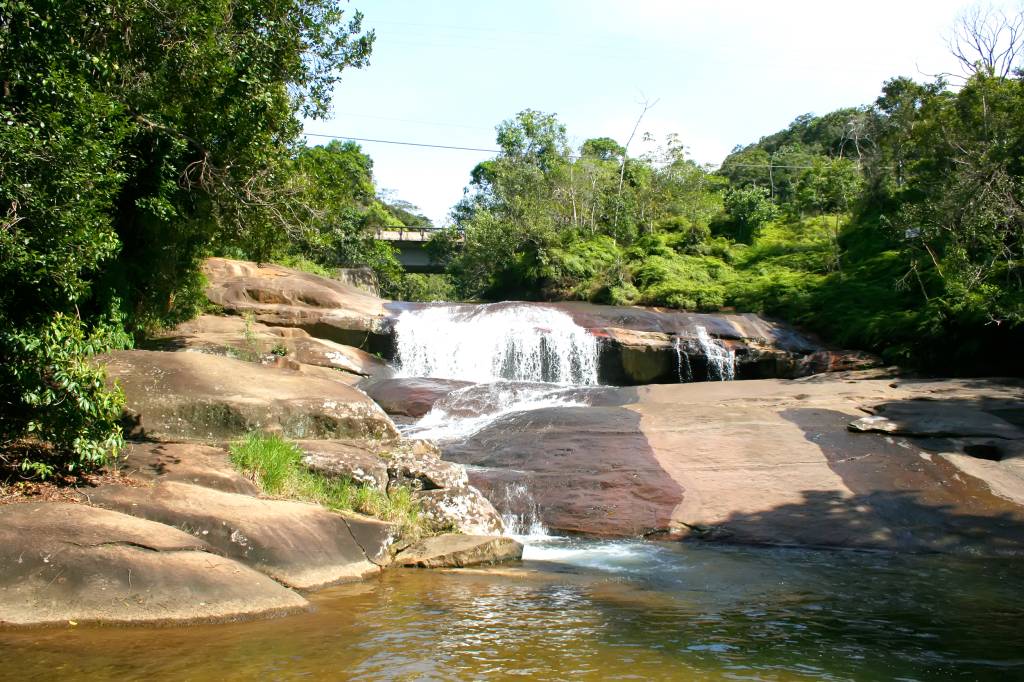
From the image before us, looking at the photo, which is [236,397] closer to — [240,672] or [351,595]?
[351,595]

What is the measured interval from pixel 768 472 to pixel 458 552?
569 cm

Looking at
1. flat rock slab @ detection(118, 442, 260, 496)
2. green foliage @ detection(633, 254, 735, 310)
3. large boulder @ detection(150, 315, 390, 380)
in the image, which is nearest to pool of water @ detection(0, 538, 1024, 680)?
flat rock slab @ detection(118, 442, 260, 496)

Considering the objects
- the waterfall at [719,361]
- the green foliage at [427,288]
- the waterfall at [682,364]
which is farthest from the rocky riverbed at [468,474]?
the green foliage at [427,288]

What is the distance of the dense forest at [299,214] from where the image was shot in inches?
304

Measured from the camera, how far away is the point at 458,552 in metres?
8.90

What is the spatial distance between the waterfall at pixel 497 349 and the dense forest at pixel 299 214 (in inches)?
159

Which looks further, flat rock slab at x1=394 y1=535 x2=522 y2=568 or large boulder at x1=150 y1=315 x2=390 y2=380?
large boulder at x1=150 y1=315 x2=390 y2=380

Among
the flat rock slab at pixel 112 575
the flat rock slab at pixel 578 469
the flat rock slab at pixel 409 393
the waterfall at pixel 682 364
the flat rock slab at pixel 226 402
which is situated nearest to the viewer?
the flat rock slab at pixel 112 575

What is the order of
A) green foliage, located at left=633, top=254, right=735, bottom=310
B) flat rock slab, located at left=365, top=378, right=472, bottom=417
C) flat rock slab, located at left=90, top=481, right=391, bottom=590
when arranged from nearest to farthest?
1. flat rock slab, located at left=90, top=481, right=391, bottom=590
2. flat rock slab, located at left=365, top=378, right=472, bottom=417
3. green foliage, located at left=633, top=254, right=735, bottom=310

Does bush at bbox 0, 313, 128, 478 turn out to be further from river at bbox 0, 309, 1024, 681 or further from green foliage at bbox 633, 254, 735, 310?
green foliage at bbox 633, 254, 735, 310

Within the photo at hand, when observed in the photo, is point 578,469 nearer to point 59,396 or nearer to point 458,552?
point 458,552

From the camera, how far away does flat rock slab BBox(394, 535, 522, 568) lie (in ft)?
28.7

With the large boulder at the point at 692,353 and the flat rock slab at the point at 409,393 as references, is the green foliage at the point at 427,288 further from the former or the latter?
the flat rock slab at the point at 409,393

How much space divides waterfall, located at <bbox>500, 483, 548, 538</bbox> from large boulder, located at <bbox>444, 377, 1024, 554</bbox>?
8cm
